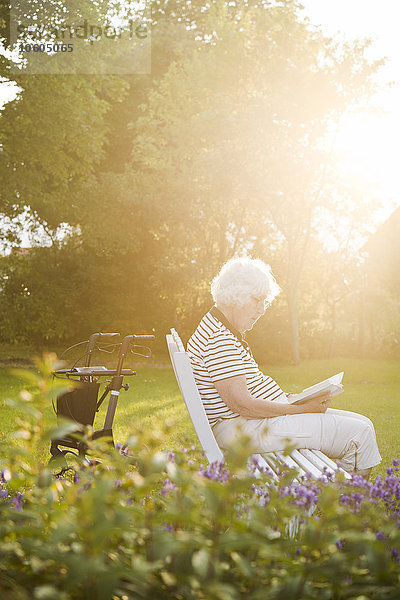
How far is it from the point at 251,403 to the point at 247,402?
0.08 feet

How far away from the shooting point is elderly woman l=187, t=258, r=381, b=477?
3969 millimetres

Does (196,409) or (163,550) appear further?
(196,409)

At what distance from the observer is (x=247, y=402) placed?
394 centimetres

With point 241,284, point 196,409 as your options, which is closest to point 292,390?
point 241,284

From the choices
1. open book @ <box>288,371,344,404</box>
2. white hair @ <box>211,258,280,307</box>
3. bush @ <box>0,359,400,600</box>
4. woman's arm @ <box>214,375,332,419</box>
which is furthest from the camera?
white hair @ <box>211,258,280,307</box>

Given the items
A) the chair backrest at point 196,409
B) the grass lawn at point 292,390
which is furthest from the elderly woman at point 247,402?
the grass lawn at point 292,390

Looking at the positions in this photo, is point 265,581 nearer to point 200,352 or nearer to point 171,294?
point 200,352

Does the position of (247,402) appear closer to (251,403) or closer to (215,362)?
(251,403)

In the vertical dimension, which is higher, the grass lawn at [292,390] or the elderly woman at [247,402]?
the elderly woman at [247,402]

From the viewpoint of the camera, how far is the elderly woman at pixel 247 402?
397 centimetres

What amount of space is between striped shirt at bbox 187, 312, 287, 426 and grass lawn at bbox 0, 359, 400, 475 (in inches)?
25.4

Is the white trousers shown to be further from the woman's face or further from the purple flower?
the purple flower

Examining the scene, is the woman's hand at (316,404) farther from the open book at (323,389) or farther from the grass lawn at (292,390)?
the grass lawn at (292,390)

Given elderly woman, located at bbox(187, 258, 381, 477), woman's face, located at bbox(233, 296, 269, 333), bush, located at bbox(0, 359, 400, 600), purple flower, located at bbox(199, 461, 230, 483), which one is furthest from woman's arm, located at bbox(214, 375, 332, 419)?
bush, located at bbox(0, 359, 400, 600)
